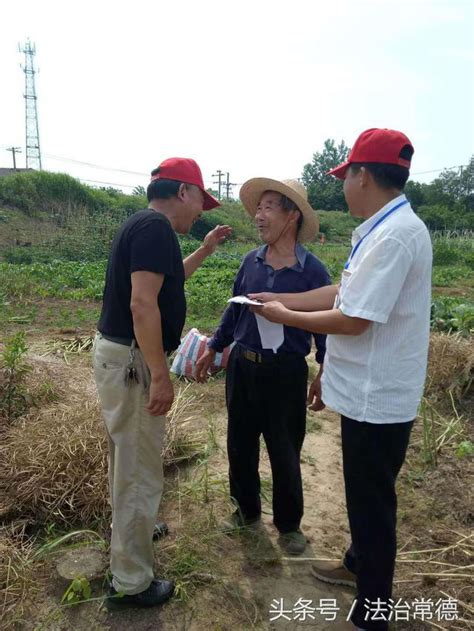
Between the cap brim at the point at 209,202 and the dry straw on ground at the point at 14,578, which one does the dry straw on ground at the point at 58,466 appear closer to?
the dry straw on ground at the point at 14,578

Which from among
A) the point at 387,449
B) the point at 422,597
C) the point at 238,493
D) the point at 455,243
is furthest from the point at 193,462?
the point at 455,243

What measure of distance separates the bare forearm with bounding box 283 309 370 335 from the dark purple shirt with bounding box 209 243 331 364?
0.59 meters

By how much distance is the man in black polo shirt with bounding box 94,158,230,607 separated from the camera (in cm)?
196

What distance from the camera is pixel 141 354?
6.86 ft

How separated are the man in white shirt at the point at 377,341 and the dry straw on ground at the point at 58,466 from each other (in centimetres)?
155

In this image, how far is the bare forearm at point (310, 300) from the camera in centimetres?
245

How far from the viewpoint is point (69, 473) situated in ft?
9.36

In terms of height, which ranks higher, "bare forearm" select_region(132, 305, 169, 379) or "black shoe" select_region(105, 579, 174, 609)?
"bare forearm" select_region(132, 305, 169, 379)

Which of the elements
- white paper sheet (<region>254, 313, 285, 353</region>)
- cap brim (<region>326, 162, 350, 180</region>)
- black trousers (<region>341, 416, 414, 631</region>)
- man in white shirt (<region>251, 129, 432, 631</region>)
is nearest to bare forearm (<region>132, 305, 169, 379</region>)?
man in white shirt (<region>251, 129, 432, 631</region>)

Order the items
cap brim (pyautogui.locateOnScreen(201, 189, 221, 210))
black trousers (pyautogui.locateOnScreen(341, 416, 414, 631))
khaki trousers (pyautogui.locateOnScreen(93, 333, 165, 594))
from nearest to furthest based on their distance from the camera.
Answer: black trousers (pyautogui.locateOnScreen(341, 416, 414, 631)) < khaki trousers (pyautogui.locateOnScreen(93, 333, 165, 594)) < cap brim (pyautogui.locateOnScreen(201, 189, 221, 210))

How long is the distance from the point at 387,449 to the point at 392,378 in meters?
0.29

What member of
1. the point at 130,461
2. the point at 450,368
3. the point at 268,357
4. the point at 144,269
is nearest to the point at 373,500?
the point at 268,357

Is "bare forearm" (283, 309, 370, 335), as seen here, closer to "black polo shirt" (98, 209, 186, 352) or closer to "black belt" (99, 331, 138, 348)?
"black polo shirt" (98, 209, 186, 352)

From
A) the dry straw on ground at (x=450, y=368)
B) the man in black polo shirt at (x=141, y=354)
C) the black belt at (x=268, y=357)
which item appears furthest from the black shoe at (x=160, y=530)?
the dry straw on ground at (x=450, y=368)
